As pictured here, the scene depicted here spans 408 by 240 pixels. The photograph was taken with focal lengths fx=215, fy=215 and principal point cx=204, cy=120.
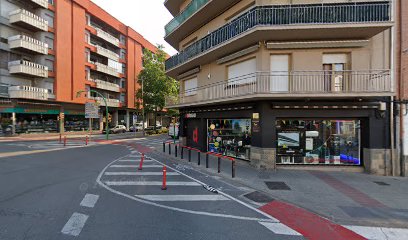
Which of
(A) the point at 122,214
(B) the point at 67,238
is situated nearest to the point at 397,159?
(A) the point at 122,214

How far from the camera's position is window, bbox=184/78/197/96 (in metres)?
15.5

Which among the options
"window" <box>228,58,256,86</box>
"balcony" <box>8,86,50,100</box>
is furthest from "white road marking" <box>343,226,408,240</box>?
"balcony" <box>8,86,50,100</box>

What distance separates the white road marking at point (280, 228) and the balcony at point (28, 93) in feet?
102

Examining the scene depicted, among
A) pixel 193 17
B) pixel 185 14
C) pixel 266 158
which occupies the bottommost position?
pixel 266 158

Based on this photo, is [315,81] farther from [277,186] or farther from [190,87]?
[190,87]

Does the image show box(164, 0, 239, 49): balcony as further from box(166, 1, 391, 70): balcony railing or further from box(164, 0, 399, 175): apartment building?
box(166, 1, 391, 70): balcony railing

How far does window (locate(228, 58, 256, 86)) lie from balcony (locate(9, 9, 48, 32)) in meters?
27.4

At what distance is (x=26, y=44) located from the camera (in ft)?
83.5

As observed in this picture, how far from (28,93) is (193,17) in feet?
78.4

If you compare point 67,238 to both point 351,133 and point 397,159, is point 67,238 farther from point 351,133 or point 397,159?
point 397,159

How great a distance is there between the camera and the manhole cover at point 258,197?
6.33 m

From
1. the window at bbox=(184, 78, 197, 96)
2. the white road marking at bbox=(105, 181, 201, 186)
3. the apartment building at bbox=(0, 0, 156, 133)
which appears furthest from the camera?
the apartment building at bbox=(0, 0, 156, 133)

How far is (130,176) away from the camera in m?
8.77

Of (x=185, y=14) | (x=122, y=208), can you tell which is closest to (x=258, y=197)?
(x=122, y=208)
